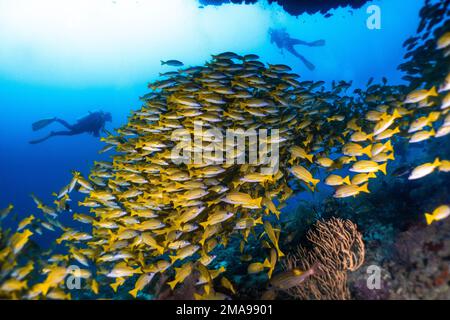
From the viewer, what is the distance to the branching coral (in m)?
4.41

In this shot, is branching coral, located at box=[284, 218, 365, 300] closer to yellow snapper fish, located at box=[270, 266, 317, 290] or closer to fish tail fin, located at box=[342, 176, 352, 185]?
yellow snapper fish, located at box=[270, 266, 317, 290]

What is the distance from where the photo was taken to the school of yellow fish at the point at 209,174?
443cm

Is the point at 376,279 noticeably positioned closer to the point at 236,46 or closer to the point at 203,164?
the point at 203,164

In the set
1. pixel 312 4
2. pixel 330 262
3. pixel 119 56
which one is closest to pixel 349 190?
pixel 330 262

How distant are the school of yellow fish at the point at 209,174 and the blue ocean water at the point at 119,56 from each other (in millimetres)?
52995

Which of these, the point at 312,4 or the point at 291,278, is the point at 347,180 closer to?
the point at 291,278

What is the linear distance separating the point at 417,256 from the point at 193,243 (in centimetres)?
401

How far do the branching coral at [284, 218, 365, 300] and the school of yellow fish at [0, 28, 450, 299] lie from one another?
682 millimetres

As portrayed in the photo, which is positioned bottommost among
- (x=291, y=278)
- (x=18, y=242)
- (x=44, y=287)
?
(x=291, y=278)

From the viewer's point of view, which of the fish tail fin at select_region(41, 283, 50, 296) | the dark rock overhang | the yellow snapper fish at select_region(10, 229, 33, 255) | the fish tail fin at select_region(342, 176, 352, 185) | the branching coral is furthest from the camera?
the dark rock overhang

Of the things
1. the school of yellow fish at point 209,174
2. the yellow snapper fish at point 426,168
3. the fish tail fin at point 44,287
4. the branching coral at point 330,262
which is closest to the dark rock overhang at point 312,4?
the school of yellow fish at point 209,174

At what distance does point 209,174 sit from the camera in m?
4.60

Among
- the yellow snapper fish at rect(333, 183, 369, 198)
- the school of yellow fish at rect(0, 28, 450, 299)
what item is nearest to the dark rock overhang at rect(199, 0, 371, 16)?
the school of yellow fish at rect(0, 28, 450, 299)

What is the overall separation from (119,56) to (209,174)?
7477cm
